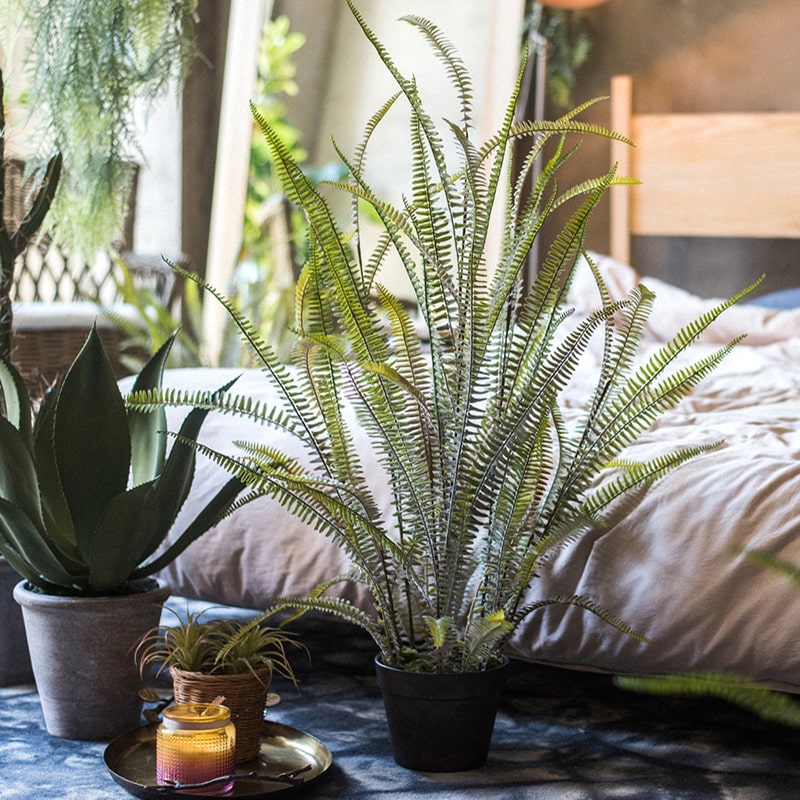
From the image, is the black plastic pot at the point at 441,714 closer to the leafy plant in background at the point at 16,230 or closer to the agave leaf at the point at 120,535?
the agave leaf at the point at 120,535

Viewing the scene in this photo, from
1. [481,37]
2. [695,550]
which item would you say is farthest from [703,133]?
[695,550]

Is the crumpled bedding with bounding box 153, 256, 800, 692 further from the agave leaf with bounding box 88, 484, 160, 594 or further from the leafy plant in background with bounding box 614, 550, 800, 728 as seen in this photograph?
the leafy plant in background with bounding box 614, 550, 800, 728

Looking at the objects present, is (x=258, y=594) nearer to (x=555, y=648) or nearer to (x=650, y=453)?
(x=555, y=648)

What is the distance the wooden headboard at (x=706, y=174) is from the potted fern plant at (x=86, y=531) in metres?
2.82

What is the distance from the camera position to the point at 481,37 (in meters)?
4.27

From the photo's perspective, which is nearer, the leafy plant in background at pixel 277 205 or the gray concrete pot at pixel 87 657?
the gray concrete pot at pixel 87 657

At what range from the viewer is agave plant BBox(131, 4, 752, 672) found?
147 centimetres

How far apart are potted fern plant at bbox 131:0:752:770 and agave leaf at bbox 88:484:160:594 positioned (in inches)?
8.0

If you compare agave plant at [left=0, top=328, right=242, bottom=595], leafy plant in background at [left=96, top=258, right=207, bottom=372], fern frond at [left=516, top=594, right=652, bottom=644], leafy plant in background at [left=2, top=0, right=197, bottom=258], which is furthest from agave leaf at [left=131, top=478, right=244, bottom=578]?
leafy plant in background at [left=96, top=258, right=207, bottom=372]

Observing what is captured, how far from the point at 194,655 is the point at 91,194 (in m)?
1.11

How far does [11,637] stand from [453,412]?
0.95 metres

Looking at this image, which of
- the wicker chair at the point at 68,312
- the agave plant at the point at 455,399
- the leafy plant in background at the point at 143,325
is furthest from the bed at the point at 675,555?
the leafy plant in background at the point at 143,325

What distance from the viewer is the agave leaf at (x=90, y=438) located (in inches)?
63.3

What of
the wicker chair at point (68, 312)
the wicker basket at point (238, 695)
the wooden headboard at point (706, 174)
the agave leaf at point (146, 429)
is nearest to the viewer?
the wicker basket at point (238, 695)
